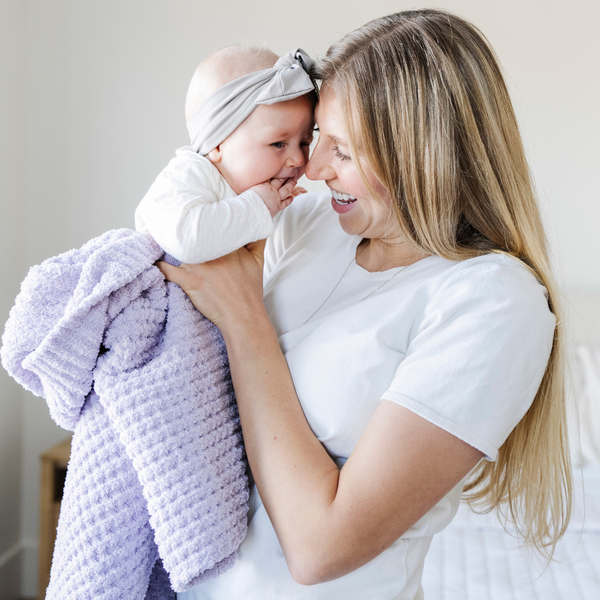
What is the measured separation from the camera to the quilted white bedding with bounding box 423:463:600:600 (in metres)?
1.61

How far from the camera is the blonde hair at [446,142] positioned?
2.86ft

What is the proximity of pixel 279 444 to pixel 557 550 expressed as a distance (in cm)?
142

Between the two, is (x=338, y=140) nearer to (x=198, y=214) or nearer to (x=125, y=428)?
(x=198, y=214)

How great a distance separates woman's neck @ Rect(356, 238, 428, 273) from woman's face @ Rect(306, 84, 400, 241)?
2cm

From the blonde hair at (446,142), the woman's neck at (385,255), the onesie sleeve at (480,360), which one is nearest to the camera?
the onesie sleeve at (480,360)

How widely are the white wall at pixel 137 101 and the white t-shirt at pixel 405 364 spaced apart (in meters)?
1.47

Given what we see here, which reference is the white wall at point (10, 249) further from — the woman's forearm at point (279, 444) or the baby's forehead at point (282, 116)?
the woman's forearm at point (279, 444)

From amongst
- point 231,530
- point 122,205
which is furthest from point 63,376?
point 122,205

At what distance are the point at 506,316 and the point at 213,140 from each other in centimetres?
59

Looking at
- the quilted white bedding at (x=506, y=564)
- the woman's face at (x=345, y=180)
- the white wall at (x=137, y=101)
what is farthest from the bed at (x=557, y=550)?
the woman's face at (x=345, y=180)

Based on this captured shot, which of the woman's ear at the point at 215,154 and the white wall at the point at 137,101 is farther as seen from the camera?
the white wall at the point at 137,101

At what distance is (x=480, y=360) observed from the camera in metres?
0.73

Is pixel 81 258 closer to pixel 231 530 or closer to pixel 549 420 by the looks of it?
pixel 231 530

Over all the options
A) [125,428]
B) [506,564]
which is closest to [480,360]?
[125,428]
